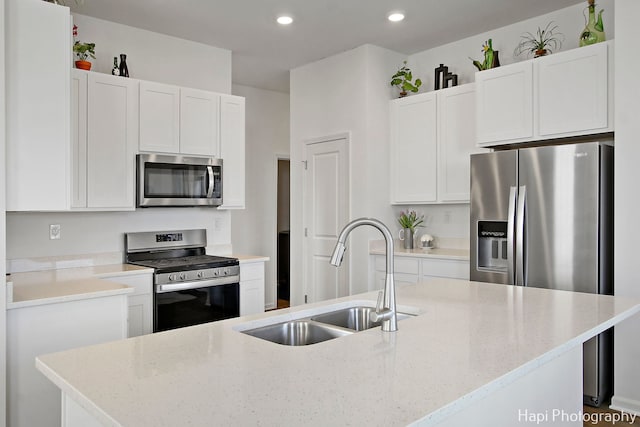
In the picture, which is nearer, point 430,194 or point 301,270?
point 430,194

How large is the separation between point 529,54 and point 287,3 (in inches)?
80.8

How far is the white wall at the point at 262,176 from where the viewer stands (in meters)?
6.06

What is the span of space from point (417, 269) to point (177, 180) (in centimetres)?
216

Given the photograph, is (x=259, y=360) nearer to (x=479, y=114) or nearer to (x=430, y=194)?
(x=479, y=114)

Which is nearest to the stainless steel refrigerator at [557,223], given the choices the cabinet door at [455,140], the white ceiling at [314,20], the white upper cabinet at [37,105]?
the cabinet door at [455,140]

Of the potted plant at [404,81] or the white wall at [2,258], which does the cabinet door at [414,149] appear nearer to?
the potted plant at [404,81]

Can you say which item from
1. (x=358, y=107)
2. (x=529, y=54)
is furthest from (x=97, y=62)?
(x=529, y=54)

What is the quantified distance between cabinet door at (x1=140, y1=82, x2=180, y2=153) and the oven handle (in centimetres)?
108

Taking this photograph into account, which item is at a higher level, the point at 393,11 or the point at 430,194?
the point at 393,11

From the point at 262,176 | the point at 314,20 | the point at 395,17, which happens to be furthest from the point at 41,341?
the point at 262,176

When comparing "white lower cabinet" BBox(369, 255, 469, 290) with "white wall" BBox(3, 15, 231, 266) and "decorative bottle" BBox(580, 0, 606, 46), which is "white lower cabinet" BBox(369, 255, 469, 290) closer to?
"white wall" BBox(3, 15, 231, 266)

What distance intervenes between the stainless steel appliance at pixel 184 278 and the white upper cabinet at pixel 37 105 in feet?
3.51

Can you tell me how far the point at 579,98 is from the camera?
3.33 metres

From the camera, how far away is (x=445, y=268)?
407 centimetres
